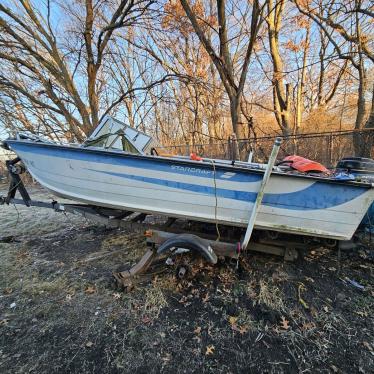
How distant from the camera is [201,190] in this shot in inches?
105

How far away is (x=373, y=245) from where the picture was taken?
337 centimetres

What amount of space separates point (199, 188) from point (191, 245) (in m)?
0.64

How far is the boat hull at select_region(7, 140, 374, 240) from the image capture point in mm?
2449

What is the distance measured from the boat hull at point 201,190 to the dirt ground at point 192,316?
0.71 m

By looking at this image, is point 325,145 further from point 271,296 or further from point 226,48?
point 271,296

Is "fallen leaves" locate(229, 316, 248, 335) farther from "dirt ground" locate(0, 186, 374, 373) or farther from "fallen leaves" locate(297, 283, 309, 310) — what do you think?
"fallen leaves" locate(297, 283, 309, 310)

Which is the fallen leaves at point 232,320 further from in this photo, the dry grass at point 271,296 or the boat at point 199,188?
the boat at point 199,188

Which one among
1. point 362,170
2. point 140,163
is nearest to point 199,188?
point 140,163

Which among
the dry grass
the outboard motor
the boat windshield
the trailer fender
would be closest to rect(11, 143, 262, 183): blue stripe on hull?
the boat windshield

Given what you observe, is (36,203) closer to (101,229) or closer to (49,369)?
(101,229)

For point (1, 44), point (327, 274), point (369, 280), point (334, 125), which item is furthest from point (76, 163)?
point (334, 125)

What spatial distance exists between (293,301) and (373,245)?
1.86m

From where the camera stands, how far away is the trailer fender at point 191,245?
8.02 ft

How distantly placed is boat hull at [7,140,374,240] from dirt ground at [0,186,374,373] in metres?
0.71
